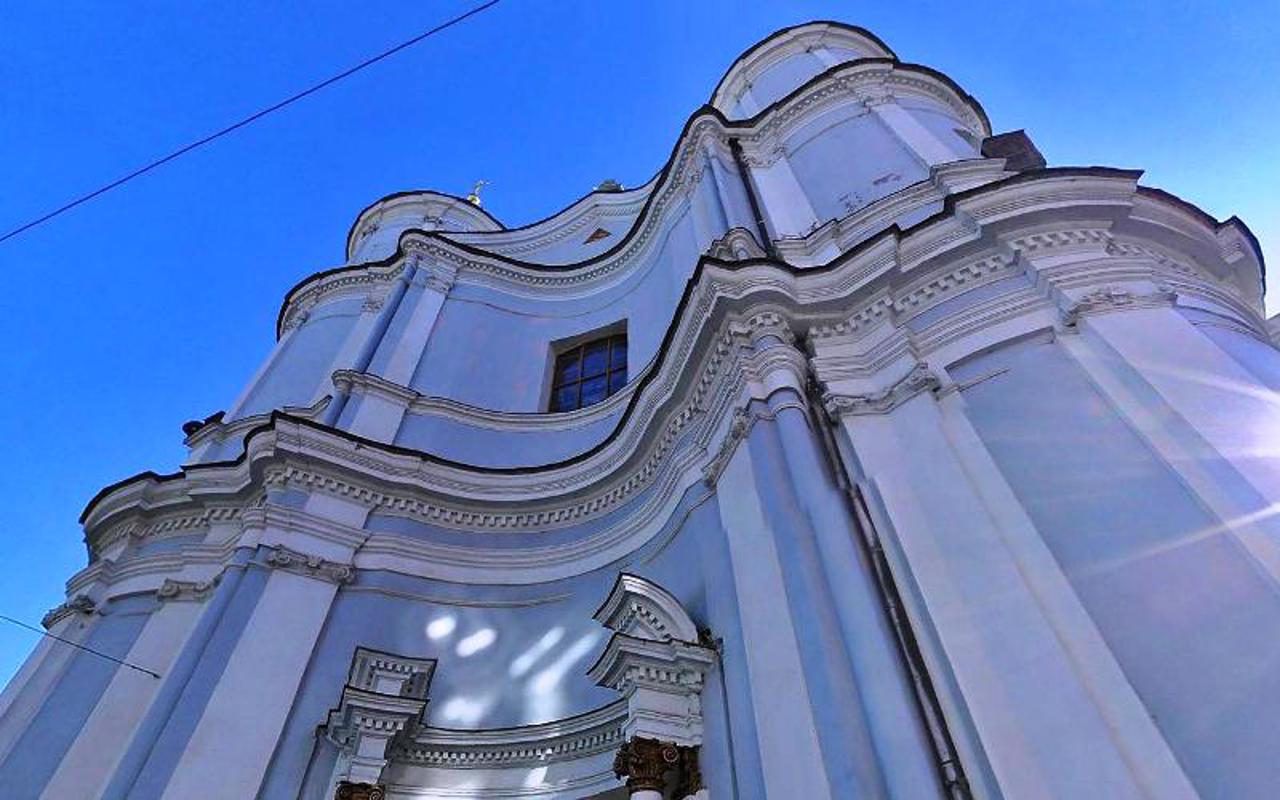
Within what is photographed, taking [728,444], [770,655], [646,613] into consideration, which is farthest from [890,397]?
[646,613]

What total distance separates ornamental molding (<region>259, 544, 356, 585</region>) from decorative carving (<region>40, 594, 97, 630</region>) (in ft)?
8.88

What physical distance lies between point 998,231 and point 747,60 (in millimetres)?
10870

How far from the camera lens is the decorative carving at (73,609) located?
898cm

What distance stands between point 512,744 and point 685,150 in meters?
9.72

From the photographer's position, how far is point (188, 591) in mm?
8734

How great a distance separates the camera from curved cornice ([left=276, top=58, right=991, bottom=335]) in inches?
500

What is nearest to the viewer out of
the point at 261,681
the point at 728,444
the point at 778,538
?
the point at 778,538

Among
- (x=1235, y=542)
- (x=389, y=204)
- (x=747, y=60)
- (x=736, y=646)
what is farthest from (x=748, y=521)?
(x=389, y=204)

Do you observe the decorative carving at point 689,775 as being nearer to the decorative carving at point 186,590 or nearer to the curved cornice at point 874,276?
the curved cornice at point 874,276

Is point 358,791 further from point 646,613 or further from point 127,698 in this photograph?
point 127,698

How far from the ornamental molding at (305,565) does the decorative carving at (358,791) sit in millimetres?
2362

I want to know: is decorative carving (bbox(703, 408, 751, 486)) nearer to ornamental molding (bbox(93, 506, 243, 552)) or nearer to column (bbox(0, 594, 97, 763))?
ornamental molding (bbox(93, 506, 243, 552))

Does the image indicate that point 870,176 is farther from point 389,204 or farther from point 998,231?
point 389,204

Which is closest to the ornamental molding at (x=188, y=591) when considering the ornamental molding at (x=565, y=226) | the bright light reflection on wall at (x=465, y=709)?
the bright light reflection on wall at (x=465, y=709)
